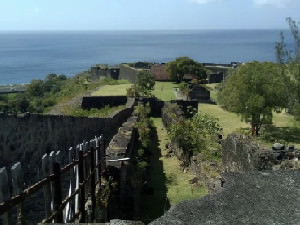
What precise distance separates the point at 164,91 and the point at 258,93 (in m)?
20.8

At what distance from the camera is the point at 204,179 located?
13.4 metres

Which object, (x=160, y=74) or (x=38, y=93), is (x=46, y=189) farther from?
(x=38, y=93)

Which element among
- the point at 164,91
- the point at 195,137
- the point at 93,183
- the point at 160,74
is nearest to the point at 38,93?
the point at 160,74

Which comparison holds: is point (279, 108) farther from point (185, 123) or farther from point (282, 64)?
point (185, 123)

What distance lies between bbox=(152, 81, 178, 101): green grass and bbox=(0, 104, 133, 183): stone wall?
23419 millimetres

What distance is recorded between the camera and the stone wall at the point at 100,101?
32594mm

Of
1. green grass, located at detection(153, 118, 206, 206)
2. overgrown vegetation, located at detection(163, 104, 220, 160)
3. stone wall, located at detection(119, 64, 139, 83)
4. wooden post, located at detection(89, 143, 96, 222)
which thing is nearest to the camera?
wooden post, located at detection(89, 143, 96, 222)

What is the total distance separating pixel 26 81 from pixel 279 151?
11916 centimetres

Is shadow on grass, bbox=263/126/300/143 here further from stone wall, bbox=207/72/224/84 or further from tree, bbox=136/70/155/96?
stone wall, bbox=207/72/224/84

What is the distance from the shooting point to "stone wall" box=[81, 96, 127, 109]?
1283 inches

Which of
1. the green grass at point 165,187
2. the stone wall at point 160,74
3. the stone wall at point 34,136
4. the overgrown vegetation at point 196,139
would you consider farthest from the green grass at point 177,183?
the stone wall at point 160,74

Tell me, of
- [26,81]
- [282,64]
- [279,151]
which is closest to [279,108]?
[282,64]

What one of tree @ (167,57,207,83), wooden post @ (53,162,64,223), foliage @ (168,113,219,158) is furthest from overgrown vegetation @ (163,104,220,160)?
tree @ (167,57,207,83)

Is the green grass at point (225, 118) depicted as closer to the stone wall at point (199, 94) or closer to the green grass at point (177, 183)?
the stone wall at point (199, 94)
